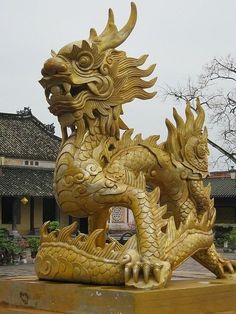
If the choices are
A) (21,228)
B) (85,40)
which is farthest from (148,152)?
(21,228)

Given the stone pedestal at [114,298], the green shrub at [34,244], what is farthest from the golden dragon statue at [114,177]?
the green shrub at [34,244]

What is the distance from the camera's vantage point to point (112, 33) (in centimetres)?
481

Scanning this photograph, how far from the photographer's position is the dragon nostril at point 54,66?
14.4ft

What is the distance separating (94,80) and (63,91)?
0.89 feet

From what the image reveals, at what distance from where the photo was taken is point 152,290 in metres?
3.86

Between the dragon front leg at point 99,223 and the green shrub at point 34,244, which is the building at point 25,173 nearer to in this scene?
the green shrub at point 34,244

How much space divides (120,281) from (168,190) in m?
1.19

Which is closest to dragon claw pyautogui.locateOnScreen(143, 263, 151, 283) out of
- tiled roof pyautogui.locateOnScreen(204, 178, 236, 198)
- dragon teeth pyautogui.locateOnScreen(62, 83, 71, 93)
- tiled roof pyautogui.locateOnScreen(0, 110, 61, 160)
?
dragon teeth pyautogui.locateOnScreen(62, 83, 71, 93)

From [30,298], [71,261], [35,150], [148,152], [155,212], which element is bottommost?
[30,298]

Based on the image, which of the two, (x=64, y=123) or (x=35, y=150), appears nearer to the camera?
(x=64, y=123)

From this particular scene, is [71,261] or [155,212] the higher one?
[155,212]

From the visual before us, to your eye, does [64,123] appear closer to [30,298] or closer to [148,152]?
[148,152]

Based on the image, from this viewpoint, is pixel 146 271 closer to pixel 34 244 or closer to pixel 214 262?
pixel 214 262

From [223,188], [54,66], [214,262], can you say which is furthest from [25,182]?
[54,66]
